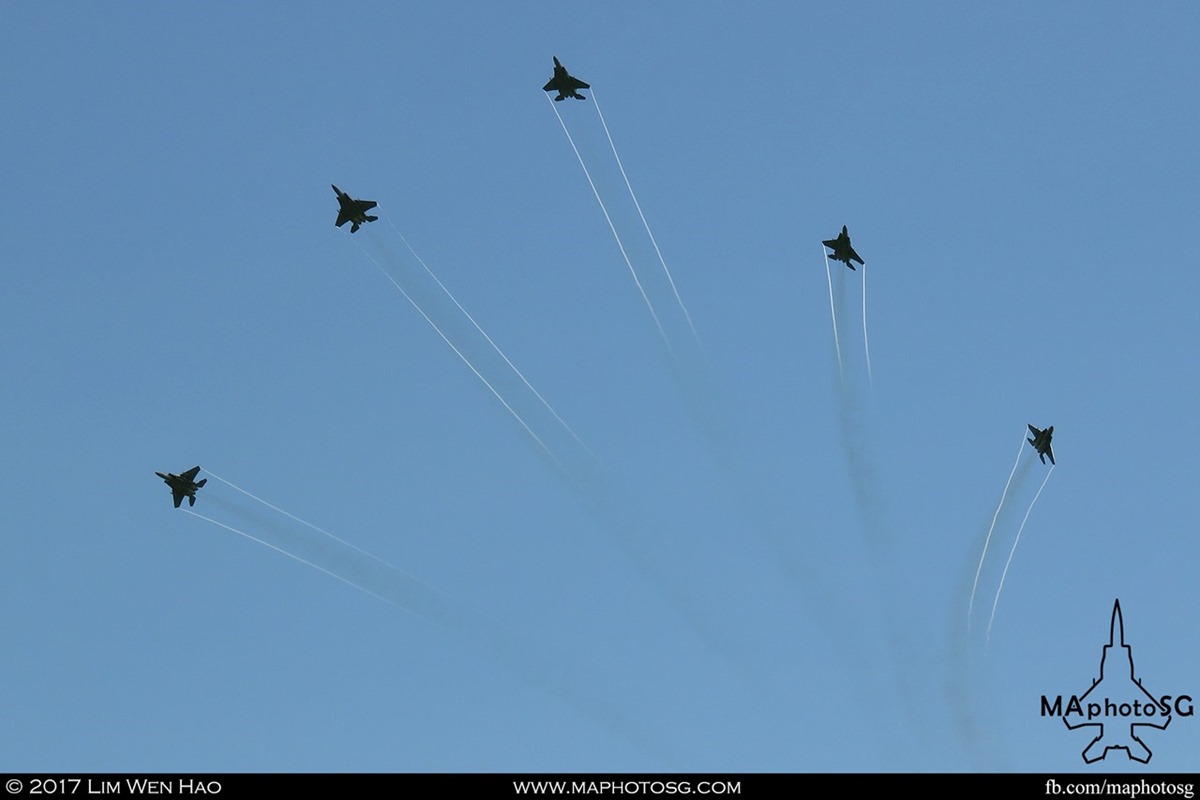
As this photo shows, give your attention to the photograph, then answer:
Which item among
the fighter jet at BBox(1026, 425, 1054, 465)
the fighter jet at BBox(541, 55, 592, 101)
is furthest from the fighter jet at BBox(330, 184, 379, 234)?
the fighter jet at BBox(1026, 425, 1054, 465)

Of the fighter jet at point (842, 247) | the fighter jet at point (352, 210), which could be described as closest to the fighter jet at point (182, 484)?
the fighter jet at point (352, 210)

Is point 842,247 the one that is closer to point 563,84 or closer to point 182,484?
point 563,84

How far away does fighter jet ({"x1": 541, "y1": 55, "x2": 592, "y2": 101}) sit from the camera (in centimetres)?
7688

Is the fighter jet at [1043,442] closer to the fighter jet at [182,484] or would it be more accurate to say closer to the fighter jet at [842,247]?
the fighter jet at [842,247]

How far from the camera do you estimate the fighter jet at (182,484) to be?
7769cm

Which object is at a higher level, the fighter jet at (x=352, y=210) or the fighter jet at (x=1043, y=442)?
the fighter jet at (x=352, y=210)

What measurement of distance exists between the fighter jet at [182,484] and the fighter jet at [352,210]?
44.6 ft

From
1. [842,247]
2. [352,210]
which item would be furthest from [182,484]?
[842,247]

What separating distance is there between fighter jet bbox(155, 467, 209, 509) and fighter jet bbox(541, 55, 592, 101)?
24486 mm

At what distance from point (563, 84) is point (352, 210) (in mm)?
11511
